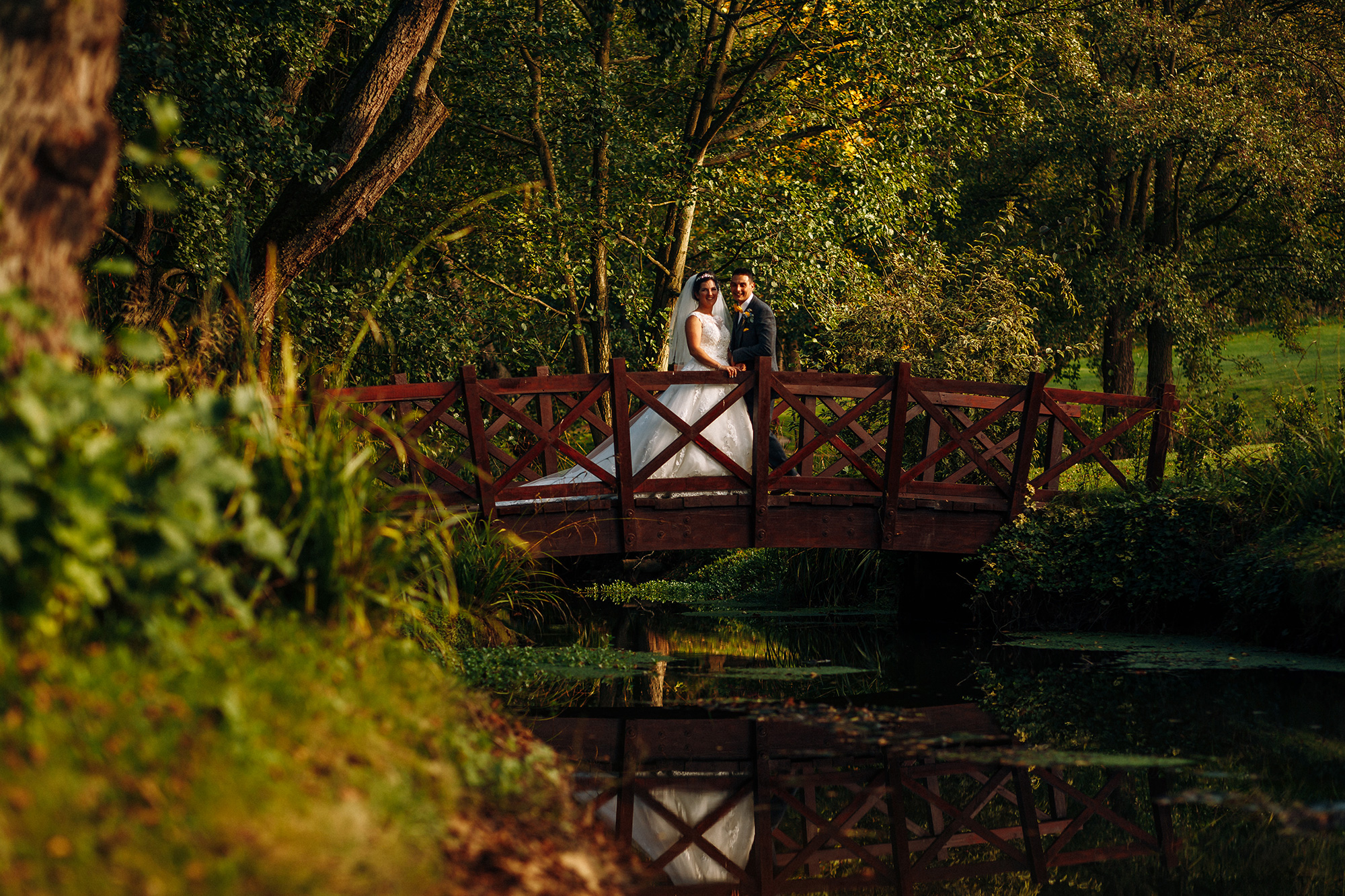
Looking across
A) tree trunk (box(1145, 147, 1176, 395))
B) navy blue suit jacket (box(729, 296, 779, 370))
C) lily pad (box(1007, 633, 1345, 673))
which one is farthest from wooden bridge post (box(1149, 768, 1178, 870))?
tree trunk (box(1145, 147, 1176, 395))

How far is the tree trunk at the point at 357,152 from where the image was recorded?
945 cm

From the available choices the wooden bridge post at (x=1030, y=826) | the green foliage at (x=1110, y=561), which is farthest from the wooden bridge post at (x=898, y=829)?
the green foliage at (x=1110, y=561)

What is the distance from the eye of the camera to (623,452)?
10.1 m

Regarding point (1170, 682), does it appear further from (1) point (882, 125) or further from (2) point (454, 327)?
(1) point (882, 125)

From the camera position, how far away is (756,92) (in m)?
16.0

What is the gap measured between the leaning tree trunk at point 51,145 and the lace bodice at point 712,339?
24.5ft

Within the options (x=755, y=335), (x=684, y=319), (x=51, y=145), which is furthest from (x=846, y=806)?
(x=684, y=319)

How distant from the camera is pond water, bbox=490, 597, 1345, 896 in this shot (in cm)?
445

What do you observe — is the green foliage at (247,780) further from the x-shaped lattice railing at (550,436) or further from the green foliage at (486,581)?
the x-shaped lattice railing at (550,436)

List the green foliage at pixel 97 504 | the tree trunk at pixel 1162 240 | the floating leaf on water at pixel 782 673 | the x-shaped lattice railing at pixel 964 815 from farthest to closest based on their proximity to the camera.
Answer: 1. the tree trunk at pixel 1162 240
2. the floating leaf on water at pixel 782 673
3. the x-shaped lattice railing at pixel 964 815
4. the green foliage at pixel 97 504

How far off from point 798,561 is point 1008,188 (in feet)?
36.7

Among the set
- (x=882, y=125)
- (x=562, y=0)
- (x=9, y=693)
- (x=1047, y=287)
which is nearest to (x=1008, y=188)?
(x=1047, y=287)

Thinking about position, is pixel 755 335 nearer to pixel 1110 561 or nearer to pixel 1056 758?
pixel 1110 561

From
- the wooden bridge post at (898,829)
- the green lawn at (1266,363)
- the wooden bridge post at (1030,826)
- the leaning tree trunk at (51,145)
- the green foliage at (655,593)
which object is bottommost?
the green foliage at (655,593)
